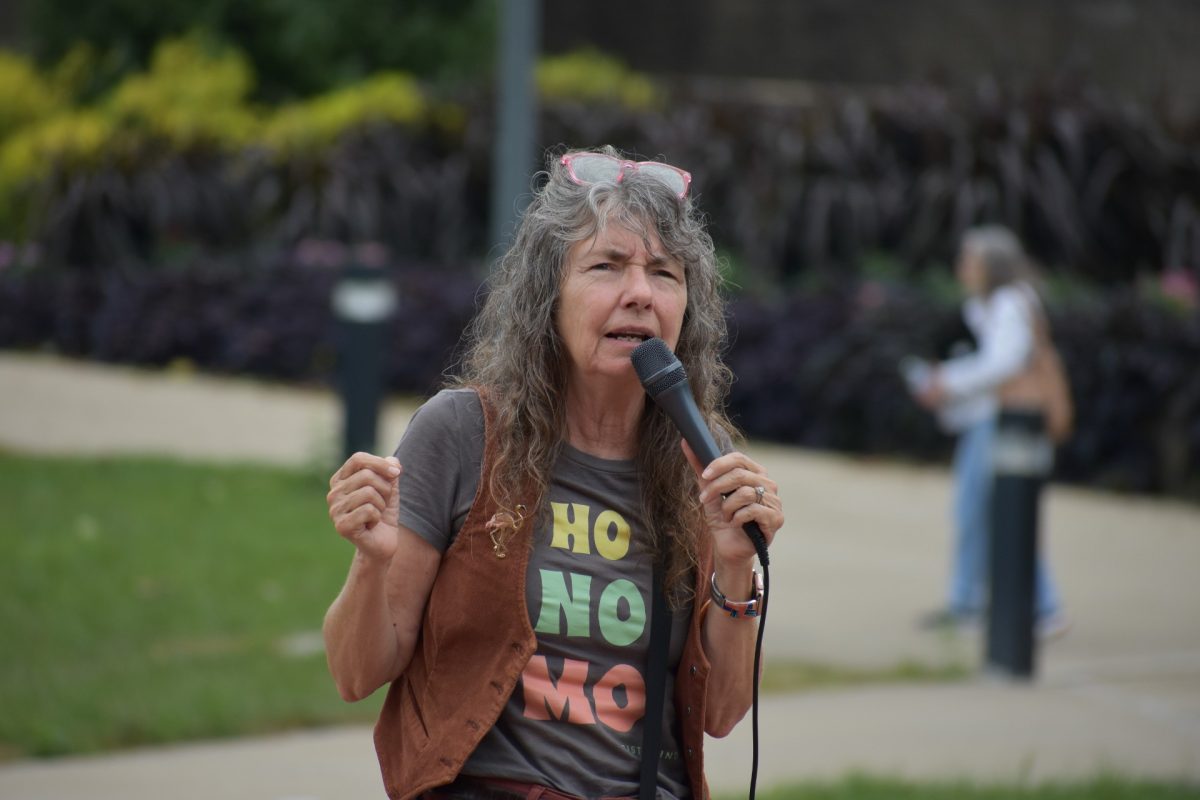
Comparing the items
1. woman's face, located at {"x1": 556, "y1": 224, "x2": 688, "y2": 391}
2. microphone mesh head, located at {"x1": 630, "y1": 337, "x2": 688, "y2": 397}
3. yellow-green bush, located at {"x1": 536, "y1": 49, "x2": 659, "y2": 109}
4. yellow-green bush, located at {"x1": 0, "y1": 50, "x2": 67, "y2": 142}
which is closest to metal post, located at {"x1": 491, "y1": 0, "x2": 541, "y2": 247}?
woman's face, located at {"x1": 556, "y1": 224, "x2": 688, "y2": 391}

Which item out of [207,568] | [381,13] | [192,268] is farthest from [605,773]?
[381,13]

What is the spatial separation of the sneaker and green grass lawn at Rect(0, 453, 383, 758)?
128 inches

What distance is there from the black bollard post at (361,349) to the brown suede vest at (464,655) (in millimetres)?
6424

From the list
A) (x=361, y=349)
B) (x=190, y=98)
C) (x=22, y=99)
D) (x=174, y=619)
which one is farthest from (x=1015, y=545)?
(x=22, y=99)

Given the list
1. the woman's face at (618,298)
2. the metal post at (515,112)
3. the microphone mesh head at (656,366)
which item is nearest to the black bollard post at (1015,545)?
the metal post at (515,112)

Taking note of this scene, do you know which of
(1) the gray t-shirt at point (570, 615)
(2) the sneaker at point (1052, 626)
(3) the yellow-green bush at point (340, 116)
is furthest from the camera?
(3) the yellow-green bush at point (340, 116)

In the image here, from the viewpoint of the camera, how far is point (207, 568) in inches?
306

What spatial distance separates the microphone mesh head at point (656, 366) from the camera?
262cm

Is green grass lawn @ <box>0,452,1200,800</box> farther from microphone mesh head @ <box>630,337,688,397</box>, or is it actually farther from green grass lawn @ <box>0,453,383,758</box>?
microphone mesh head @ <box>630,337,688,397</box>

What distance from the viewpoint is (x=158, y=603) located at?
718cm

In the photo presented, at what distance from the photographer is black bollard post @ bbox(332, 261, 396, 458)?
9.12m

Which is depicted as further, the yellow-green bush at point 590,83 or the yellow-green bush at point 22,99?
the yellow-green bush at point 22,99

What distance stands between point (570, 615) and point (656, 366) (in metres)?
0.43

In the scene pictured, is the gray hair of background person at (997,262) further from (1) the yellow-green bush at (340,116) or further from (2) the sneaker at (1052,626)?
(1) the yellow-green bush at (340,116)
